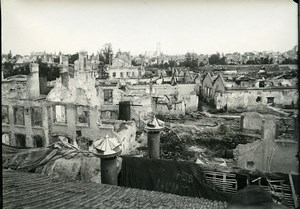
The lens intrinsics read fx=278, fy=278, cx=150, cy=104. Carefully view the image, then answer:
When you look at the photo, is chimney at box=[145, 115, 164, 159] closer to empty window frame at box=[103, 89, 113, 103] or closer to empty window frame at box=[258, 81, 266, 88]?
empty window frame at box=[103, 89, 113, 103]

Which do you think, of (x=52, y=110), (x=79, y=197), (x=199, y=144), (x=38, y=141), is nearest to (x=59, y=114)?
(x=52, y=110)

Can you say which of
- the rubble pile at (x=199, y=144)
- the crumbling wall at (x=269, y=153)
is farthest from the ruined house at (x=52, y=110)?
the crumbling wall at (x=269, y=153)

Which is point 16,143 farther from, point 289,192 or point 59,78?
point 289,192

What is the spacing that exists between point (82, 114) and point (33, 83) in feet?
9.57

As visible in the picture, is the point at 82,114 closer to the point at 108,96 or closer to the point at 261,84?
the point at 108,96

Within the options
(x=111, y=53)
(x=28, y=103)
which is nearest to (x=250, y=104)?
(x=111, y=53)

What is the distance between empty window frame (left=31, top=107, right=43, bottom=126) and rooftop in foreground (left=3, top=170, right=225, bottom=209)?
736cm

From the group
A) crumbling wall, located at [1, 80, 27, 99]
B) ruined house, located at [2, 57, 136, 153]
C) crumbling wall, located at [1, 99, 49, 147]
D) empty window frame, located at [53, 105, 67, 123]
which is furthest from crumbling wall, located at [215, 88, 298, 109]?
crumbling wall, located at [1, 80, 27, 99]

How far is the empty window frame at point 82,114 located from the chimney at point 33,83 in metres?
2.31

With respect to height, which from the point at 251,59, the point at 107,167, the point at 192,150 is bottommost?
the point at 192,150

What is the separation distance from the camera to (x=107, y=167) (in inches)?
263

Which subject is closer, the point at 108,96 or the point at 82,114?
the point at 82,114

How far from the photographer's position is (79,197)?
5230 mm

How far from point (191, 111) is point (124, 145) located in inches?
147
